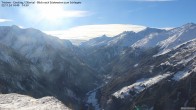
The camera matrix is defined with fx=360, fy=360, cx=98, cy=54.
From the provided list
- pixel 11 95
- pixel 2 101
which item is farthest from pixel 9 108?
Answer: pixel 11 95

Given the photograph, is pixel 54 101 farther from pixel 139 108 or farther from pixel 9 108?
pixel 139 108

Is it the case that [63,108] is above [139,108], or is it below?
above

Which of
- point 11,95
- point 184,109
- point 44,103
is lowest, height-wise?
point 11,95

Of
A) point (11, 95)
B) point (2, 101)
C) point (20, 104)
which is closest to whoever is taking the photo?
point (20, 104)

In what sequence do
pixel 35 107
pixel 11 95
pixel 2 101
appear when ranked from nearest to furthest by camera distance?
pixel 35 107 → pixel 2 101 → pixel 11 95

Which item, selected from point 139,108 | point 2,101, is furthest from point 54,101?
point 139,108

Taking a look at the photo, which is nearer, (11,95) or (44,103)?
(44,103)
